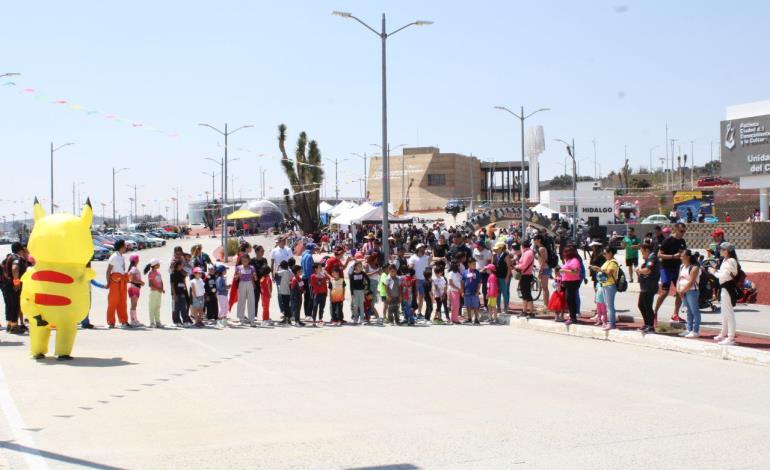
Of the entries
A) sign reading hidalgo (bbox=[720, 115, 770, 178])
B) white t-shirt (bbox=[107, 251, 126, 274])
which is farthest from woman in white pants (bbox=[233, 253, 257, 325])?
sign reading hidalgo (bbox=[720, 115, 770, 178])

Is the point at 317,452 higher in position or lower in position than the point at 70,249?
lower

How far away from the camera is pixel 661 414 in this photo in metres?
8.73

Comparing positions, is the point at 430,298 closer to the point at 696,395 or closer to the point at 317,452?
the point at 696,395

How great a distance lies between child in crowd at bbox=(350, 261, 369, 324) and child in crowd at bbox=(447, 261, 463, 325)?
1715 millimetres

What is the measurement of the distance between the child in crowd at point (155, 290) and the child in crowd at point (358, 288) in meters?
3.79

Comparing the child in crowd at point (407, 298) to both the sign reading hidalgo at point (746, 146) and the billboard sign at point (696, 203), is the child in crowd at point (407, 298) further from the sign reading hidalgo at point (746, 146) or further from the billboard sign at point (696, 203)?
the billboard sign at point (696, 203)

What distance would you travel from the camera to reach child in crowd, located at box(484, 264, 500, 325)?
58.1ft

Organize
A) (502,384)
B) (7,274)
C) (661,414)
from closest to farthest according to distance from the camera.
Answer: (661,414) → (502,384) → (7,274)

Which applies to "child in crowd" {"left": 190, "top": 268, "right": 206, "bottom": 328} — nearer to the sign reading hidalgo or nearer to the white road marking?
the white road marking

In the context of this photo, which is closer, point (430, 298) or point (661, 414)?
point (661, 414)

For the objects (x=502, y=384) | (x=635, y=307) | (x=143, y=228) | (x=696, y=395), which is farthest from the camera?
(x=143, y=228)

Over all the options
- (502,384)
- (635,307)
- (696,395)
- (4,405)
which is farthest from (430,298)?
(4,405)

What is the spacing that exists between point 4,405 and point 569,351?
324 inches

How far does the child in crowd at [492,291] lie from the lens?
58.1ft
